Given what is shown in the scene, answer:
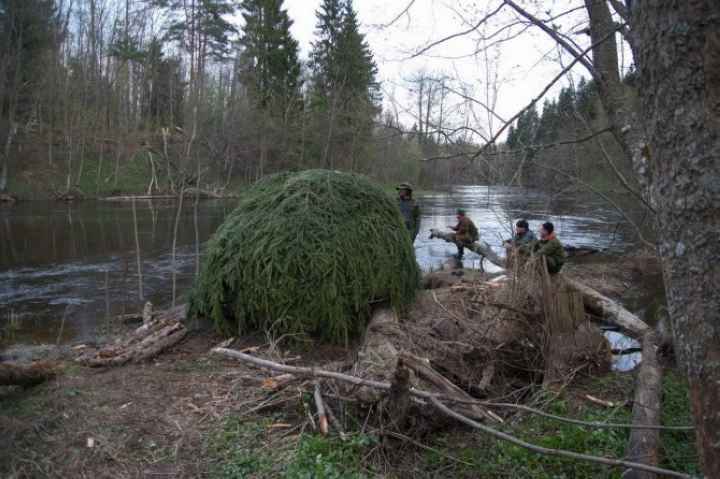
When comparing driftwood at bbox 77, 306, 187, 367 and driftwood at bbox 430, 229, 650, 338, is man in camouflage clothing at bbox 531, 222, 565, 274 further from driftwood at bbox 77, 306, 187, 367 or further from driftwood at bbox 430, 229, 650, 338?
driftwood at bbox 77, 306, 187, 367

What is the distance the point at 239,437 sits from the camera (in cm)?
337

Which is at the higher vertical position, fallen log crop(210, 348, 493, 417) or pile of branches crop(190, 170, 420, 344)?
pile of branches crop(190, 170, 420, 344)

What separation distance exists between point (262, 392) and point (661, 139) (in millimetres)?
3501

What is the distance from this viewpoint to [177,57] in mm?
35094

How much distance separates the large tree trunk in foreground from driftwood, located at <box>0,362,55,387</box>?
187 inches

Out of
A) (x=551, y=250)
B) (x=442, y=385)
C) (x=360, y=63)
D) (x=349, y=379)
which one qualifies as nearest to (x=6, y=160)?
(x=360, y=63)

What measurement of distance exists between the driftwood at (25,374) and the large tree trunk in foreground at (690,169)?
15.6 ft

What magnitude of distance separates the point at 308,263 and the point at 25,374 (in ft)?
9.07

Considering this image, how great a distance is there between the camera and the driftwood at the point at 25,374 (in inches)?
155

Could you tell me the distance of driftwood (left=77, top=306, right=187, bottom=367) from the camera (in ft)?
16.3

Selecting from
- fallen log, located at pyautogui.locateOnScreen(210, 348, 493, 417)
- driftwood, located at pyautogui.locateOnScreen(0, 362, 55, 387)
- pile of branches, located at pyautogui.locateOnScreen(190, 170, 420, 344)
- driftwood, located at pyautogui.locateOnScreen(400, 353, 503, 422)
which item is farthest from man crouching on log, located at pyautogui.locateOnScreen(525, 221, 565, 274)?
driftwood, located at pyautogui.locateOnScreen(0, 362, 55, 387)

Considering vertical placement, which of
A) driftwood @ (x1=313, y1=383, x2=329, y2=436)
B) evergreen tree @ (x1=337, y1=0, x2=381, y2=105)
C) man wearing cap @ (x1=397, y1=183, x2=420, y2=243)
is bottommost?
driftwood @ (x1=313, y1=383, x2=329, y2=436)

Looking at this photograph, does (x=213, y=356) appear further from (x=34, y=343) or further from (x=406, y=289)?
(x=34, y=343)

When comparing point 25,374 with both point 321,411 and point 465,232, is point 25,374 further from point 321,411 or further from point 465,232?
point 465,232
